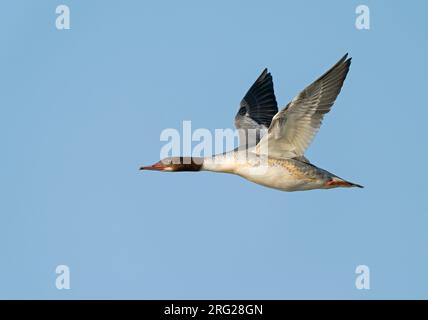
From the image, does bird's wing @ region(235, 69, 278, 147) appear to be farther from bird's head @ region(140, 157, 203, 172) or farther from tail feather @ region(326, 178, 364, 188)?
tail feather @ region(326, 178, 364, 188)

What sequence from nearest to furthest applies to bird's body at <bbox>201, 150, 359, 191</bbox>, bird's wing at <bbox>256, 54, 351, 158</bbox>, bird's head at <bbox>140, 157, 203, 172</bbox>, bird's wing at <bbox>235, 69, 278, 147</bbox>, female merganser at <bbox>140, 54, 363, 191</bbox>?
bird's wing at <bbox>256, 54, 351, 158</bbox> < female merganser at <bbox>140, 54, 363, 191</bbox> < bird's body at <bbox>201, 150, 359, 191</bbox> < bird's head at <bbox>140, 157, 203, 172</bbox> < bird's wing at <bbox>235, 69, 278, 147</bbox>

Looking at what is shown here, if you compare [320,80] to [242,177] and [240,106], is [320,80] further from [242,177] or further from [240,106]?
[240,106]

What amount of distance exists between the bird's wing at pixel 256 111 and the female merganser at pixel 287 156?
1147mm

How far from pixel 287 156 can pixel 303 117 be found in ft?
2.48

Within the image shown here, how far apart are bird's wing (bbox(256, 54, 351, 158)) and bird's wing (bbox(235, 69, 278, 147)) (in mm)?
1138

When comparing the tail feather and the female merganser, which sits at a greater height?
the female merganser

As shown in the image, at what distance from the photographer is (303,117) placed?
12.8 metres

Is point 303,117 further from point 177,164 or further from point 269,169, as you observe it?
point 177,164

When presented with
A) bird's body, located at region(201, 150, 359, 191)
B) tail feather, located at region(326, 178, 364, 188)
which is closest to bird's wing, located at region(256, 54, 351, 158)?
bird's body, located at region(201, 150, 359, 191)

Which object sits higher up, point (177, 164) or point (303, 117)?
point (303, 117)

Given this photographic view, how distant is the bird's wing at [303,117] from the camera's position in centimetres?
1245

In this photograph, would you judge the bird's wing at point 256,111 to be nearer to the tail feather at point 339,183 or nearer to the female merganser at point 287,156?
the female merganser at point 287,156

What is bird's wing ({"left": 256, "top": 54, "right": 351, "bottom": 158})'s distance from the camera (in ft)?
40.8

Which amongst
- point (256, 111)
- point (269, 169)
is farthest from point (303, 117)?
point (256, 111)
